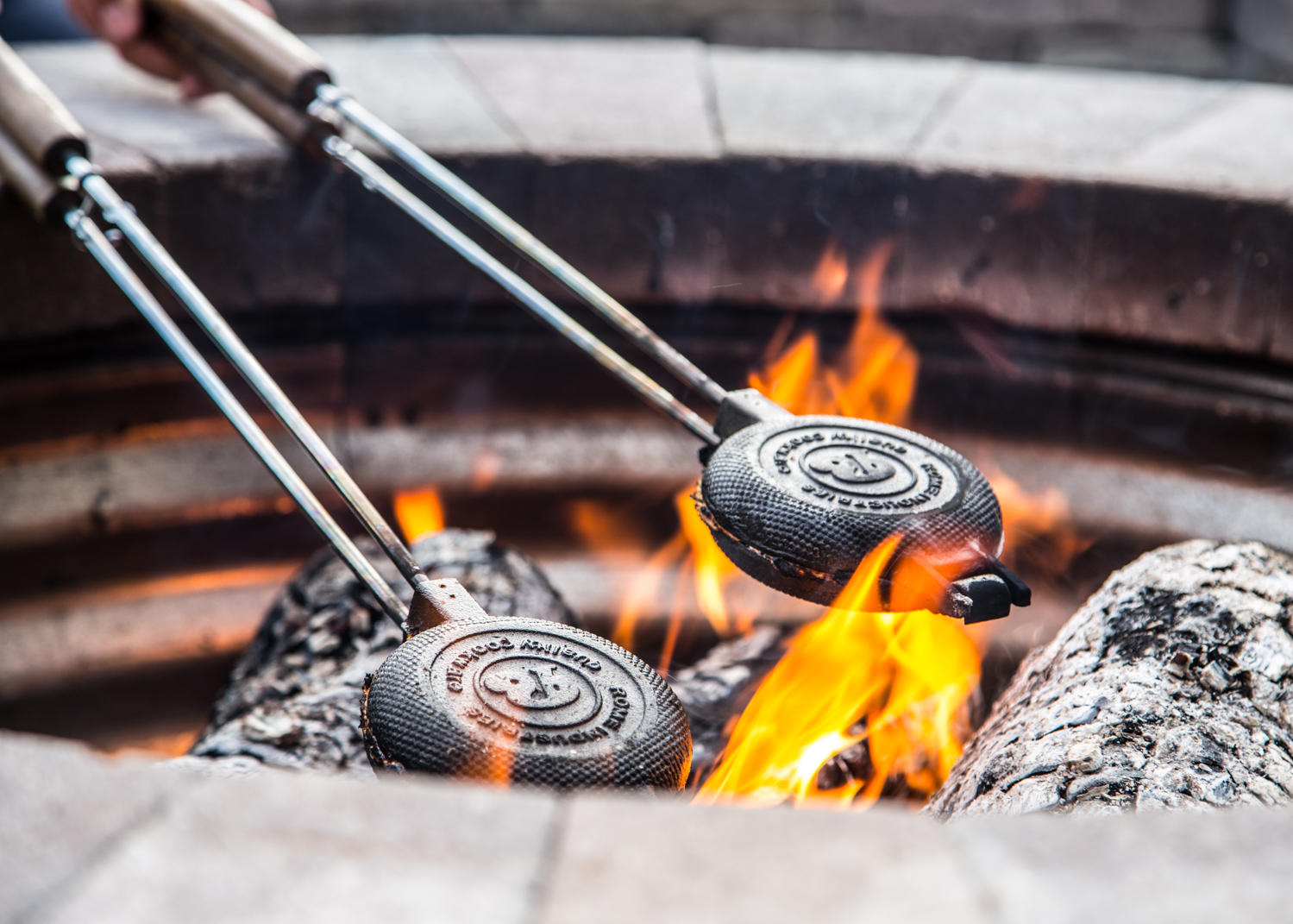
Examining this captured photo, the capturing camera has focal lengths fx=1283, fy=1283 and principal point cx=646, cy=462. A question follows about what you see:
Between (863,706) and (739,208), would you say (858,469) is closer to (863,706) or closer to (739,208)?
(863,706)

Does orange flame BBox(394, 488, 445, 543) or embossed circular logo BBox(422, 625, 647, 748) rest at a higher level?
embossed circular logo BBox(422, 625, 647, 748)

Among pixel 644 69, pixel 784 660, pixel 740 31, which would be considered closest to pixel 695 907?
pixel 784 660

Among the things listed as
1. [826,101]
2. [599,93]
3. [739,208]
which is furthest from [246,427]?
[826,101]

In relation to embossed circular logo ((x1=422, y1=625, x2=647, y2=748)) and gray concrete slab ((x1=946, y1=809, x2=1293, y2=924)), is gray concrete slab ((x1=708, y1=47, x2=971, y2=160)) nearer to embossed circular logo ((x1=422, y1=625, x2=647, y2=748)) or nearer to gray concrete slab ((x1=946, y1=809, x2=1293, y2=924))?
embossed circular logo ((x1=422, y1=625, x2=647, y2=748))

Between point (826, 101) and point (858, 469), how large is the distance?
181 centimetres

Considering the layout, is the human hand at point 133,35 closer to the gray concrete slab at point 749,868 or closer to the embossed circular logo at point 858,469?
the embossed circular logo at point 858,469

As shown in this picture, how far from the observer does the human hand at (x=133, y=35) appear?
2.72 m

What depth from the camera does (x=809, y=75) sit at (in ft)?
11.4

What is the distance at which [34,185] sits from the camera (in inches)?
86.2

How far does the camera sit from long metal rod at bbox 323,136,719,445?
6.25 ft

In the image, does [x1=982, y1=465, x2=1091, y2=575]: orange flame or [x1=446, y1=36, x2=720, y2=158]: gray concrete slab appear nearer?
[x1=982, y1=465, x2=1091, y2=575]: orange flame

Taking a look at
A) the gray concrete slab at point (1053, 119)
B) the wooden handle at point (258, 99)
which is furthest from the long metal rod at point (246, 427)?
the gray concrete slab at point (1053, 119)

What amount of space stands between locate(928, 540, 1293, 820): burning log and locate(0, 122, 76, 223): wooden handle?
1711 mm

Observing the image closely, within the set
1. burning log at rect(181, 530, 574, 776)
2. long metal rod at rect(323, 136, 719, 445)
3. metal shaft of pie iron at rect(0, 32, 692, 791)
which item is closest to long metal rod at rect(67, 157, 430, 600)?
metal shaft of pie iron at rect(0, 32, 692, 791)
